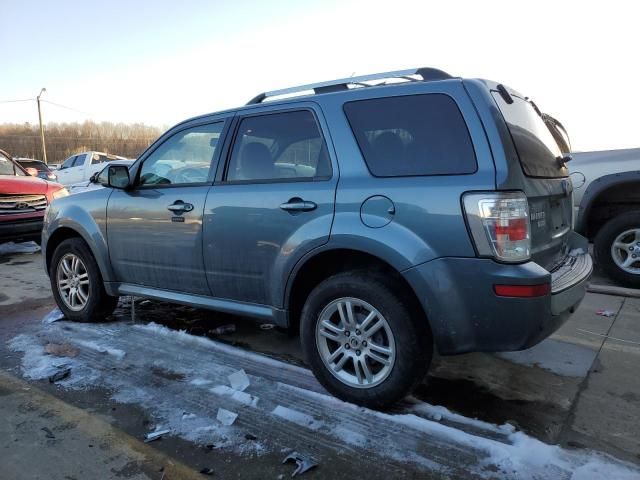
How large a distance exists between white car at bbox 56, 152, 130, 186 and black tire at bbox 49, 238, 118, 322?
592 inches

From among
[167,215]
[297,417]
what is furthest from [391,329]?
[167,215]

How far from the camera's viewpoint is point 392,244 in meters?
2.73

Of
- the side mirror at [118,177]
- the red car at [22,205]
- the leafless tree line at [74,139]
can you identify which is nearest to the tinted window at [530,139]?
the side mirror at [118,177]

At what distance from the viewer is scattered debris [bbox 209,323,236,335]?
14.6 ft

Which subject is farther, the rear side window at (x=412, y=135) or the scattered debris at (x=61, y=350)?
the scattered debris at (x=61, y=350)

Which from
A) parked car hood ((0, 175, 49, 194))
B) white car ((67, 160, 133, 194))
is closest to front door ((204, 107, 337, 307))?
white car ((67, 160, 133, 194))

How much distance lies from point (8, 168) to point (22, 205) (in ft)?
5.25

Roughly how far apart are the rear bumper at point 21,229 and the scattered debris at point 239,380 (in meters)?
5.91

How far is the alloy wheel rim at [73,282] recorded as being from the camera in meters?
4.63

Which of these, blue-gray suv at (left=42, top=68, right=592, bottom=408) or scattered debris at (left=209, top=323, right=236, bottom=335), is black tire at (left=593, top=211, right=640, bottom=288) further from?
scattered debris at (left=209, top=323, right=236, bottom=335)

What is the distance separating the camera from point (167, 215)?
3.86 m

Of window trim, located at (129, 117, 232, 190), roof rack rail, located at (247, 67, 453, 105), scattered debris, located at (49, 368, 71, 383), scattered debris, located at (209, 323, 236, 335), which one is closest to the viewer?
roof rack rail, located at (247, 67, 453, 105)

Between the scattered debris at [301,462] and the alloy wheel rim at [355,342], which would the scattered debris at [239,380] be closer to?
the alloy wheel rim at [355,342]

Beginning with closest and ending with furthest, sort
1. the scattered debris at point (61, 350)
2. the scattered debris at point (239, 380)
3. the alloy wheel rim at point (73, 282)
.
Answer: the scattered debris at point (239, 380)
the scattered debris at point (61, 350)
the alloy wheel rim at point (73, 282)
